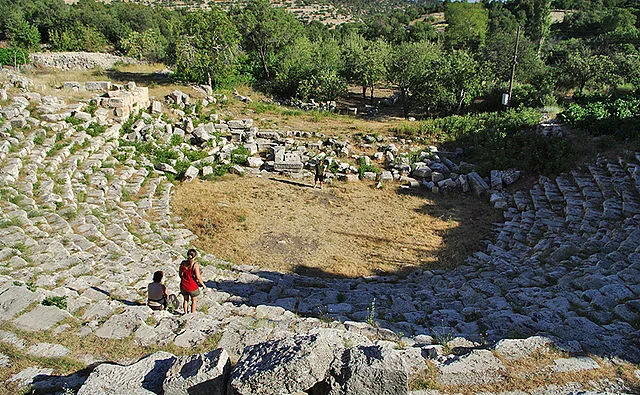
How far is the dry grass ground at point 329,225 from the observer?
480 inches

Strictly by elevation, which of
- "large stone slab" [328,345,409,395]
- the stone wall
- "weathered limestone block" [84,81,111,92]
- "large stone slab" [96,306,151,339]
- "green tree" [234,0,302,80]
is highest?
"green tree" [234,0,302,80]

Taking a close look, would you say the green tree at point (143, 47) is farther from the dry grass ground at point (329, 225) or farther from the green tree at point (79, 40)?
the dry grass ground at point (329, 225)

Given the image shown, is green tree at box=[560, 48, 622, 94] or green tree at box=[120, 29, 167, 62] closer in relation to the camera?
green tree at box=[560, 48, 622, 94]

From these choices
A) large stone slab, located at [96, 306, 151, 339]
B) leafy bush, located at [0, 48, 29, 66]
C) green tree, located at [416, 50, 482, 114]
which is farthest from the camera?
leafy bush, located at [0, 48, 29, 66]

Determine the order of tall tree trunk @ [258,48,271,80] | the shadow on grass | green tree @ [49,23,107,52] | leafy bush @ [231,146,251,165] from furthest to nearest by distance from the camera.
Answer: green tree @ [49,23,107,52] < tall tree trunk @ [258,48,271,80] < the shadow on grass < leafy bush @ [231,146,251,165]

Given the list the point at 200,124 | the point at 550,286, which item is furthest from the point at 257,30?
the point at 550,286

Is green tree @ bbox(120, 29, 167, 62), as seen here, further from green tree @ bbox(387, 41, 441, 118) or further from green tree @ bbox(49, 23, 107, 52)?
green tree @ bbox(387, 41, 441, 118)

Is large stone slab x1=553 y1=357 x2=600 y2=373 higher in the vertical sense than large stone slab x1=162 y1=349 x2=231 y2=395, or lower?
lower

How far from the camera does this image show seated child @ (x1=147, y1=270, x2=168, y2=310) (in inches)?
319

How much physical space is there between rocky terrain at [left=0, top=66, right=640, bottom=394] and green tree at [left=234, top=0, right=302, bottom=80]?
1569 centimetres

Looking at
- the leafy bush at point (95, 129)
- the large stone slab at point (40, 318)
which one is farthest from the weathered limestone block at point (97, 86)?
the large stone slab at point (40, 318)

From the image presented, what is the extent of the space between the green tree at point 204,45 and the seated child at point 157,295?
18786 millimetres

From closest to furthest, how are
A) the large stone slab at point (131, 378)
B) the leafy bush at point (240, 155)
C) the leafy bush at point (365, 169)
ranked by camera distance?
1. the large stone slab at point (131, 378)
2. the leafy bush at point (365, 169)
3. the leafy bush at point (240, 155)

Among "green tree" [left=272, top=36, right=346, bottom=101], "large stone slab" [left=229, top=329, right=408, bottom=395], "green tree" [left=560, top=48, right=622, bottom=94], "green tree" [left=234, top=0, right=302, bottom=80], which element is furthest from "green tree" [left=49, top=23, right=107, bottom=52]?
"large stone slab" [left=229, top=329, right=408, bottom=395]
